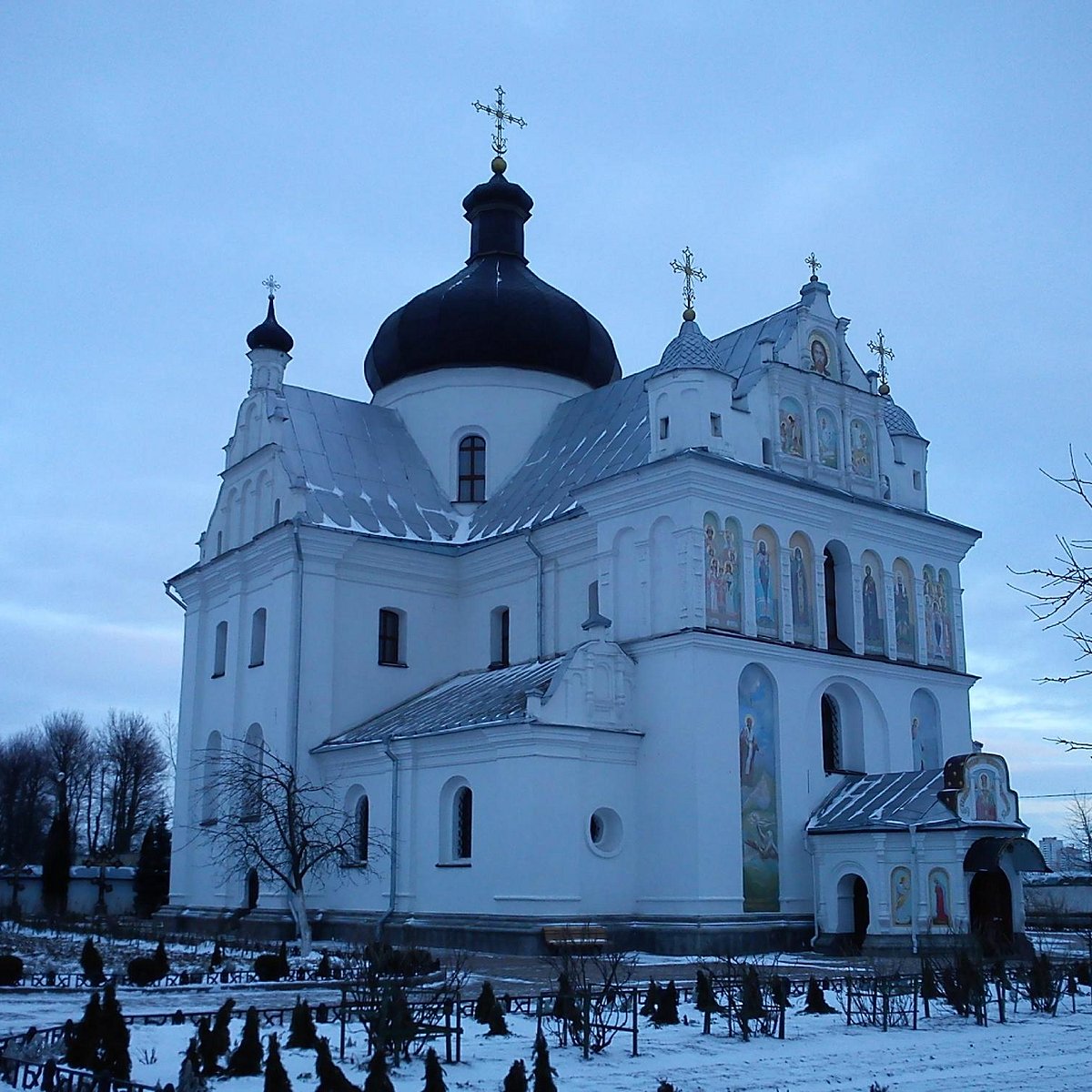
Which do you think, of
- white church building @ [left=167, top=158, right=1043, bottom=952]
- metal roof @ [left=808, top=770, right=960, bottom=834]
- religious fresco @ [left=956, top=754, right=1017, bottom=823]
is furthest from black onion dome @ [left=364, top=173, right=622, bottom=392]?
religious fresco @ [left=956, top=754, right=1017, bottom=823]

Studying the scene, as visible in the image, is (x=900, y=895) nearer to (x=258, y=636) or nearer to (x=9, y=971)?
(x=9, y=971)

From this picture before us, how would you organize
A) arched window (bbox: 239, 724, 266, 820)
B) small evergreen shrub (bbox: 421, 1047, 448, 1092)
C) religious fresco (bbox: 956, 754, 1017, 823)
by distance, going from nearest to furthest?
small evergreen shrub (bbox: 421, 1047, 448, 1092)
religious fresco (bbox: 956, 754, 1017, 823)
arched window (bbox: 239, 724, 266, 820)

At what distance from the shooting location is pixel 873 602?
31.2 metres

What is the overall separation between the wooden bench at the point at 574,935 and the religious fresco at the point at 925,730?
9.52m

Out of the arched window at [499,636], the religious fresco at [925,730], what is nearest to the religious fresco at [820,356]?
the religious fresco at [925,730]

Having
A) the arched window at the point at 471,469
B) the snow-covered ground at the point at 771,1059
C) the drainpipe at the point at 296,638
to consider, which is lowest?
the snow-covered ground at the point at 771,1059

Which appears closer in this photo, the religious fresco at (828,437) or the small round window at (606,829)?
the small round window at (606,829)

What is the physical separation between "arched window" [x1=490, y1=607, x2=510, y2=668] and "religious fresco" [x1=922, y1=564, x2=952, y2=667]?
32.3 ft

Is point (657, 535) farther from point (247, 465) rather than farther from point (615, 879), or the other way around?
point (247, 465)

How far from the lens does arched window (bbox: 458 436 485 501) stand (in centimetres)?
3690

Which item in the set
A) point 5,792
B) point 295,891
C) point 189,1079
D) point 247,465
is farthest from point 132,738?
point 189,1079

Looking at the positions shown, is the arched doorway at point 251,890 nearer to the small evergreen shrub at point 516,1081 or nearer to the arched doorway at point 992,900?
the arched doorway at point 992,900

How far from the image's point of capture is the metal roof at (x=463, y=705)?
27.8 m

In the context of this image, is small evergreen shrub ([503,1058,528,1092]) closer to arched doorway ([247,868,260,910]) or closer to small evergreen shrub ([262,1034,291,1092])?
small evergreen shrub ([262,1034,291,1092])
